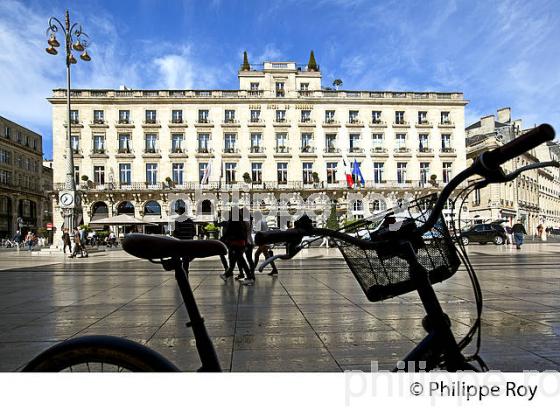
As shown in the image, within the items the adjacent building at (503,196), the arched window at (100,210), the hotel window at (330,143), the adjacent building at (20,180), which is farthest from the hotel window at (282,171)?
the adjacent building at (20,180)

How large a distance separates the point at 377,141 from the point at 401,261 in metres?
46.6

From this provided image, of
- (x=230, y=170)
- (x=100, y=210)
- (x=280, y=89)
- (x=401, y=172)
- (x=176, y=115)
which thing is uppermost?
(x=280, y=89)

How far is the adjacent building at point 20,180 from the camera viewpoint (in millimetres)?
30266

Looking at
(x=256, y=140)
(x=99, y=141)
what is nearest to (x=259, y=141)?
(x=256, y=140)

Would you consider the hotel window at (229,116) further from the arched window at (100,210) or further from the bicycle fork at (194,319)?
the bicycle fork at (194,319)

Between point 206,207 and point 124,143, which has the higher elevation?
point 124,143

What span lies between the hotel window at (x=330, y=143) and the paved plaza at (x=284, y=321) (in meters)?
38.4

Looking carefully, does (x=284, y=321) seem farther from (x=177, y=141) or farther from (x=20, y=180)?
(x=177, y=141)

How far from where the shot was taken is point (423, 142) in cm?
4728

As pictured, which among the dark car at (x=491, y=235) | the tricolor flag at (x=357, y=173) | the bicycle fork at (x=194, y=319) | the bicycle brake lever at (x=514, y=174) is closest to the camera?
the bicycle brake lever at (x=514, y=174)
